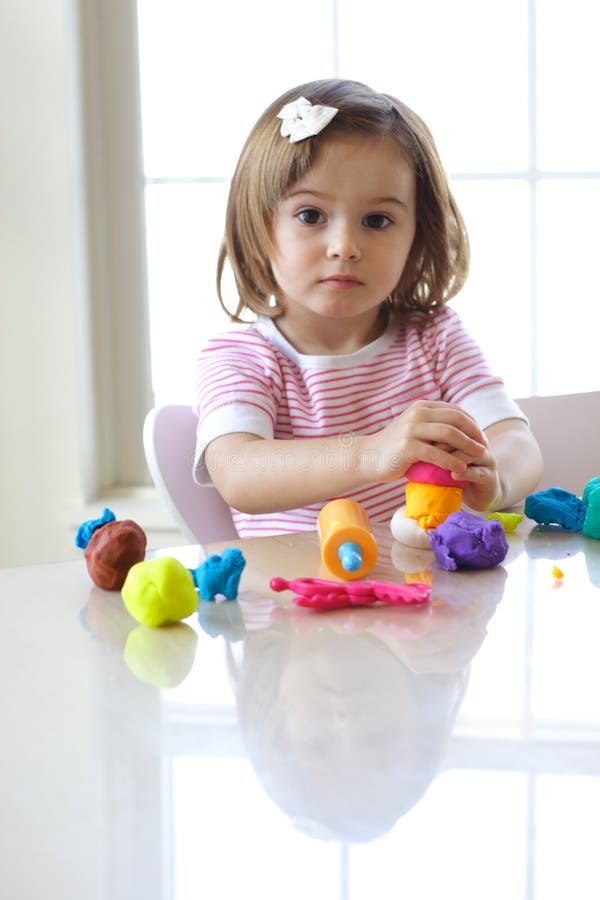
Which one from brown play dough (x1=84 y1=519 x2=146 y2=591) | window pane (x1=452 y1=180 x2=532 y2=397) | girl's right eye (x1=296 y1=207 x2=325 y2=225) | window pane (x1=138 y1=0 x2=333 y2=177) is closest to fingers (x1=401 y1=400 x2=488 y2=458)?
brown play dough (x1=84 y1=519 x2=146 y2=591)

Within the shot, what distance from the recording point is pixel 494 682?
A: 0.46 metres

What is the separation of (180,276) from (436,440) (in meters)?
1.06

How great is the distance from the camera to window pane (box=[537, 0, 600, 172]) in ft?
5.41

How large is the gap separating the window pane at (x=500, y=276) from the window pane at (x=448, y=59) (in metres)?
0.10

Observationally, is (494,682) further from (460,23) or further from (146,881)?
(460,23)

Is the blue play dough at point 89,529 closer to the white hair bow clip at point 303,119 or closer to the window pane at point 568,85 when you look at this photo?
the white hair bow clip at point 303,119

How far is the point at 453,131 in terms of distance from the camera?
168 centimetres

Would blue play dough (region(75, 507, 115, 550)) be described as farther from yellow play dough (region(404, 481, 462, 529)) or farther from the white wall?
the white wall

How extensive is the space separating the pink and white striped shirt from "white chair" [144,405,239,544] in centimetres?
2

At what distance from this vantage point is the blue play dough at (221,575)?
60 centimetres

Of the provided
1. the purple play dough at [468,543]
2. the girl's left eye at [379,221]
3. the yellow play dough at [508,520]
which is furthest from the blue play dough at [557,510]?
the girl's left eye at [379,221]

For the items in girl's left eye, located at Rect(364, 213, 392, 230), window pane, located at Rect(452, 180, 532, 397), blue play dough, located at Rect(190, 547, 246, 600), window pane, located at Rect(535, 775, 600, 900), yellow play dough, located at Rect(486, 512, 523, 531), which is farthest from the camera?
window pane, located at Rect(452, 180, 532, 397)

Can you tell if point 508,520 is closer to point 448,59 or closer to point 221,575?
point 221,575

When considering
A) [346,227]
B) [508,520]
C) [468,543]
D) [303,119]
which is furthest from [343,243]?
[468,543]
